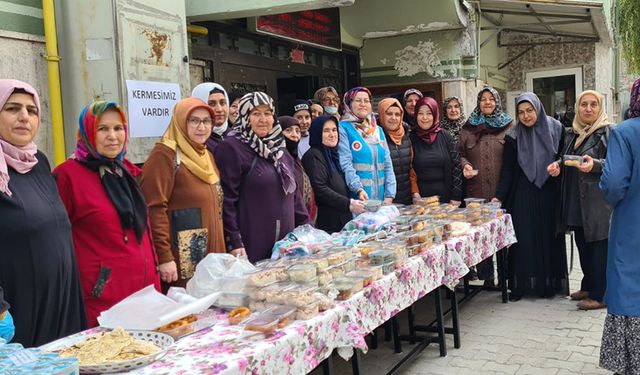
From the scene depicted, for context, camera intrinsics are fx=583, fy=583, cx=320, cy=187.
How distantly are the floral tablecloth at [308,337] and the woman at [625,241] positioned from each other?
38.9 inches

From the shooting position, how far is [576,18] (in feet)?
29.4

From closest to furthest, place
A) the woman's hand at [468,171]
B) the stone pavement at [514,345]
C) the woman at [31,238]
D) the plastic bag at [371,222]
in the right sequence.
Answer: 1. the woman at [31,238]
2. the plastic bag at [371,222]
3. the stone pavement at [514,345]
4. the woman's hand at [468,171]

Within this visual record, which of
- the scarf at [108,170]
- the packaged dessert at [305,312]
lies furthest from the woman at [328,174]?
the packaged dessert at [305,312]

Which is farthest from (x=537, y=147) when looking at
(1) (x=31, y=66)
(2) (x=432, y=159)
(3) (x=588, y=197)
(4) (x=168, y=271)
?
(1) (x=31, y=66)

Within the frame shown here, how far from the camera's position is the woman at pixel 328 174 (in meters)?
4.23

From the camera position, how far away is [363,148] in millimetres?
4500

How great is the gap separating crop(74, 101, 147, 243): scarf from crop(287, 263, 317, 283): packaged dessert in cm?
73

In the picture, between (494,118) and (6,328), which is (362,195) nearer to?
(494,118)

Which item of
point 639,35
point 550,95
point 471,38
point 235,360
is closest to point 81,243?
point 235,360

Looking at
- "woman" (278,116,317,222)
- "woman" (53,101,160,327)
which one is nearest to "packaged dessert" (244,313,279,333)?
"woman" (53,101,160,327)

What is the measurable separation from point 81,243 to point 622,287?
8.97 feet

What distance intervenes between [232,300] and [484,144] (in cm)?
357

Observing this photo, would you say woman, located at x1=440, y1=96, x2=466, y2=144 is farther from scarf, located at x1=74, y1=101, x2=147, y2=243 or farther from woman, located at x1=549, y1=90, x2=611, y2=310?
scarf, located at x1=74, y1=101, x2=147, y2=243

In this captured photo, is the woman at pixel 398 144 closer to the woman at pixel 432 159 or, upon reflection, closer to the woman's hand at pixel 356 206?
the woman at pixel 432 159
